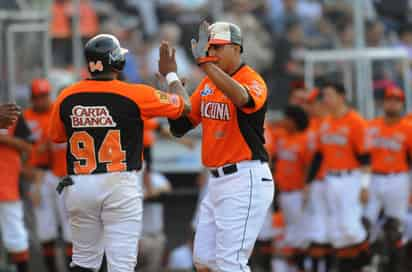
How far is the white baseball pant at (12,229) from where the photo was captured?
12414 millimetres

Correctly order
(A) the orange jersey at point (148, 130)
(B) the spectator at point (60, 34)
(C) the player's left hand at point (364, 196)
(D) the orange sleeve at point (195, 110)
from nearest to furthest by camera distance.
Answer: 1. (D) the orange sleeve at point (195, 110)
2. (A) the orange jersey at point (148, 130)
3. (C) the player's left hand at point (364, 196)
4. (B) the spectator at point (60, 34)

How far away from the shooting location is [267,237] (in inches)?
583

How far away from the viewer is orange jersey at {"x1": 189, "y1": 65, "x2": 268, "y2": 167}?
28.9 ft

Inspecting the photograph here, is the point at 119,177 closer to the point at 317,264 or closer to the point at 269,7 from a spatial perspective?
the point at 317,264

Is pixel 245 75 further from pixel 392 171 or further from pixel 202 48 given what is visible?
pixel 392 171

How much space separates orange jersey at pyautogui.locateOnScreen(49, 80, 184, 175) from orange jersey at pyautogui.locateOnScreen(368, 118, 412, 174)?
5.60m

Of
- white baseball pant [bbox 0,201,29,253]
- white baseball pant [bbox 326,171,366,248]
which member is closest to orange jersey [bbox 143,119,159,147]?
white baseball pant [bbox 0,201,29,253]

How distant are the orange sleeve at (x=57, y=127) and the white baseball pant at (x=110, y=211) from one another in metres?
0.41

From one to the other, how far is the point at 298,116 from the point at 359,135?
1277mm

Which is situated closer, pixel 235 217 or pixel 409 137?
pixel 235 217

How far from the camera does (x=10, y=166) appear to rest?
1255cm

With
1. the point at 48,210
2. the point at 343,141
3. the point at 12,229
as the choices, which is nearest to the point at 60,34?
the point at 48,210

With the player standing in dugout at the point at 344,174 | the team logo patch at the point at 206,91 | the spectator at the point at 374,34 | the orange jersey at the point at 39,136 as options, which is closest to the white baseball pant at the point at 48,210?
the orange jersey at the point at 39,136

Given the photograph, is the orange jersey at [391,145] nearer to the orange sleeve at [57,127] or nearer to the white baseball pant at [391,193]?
the white baseball pant at [391,193]
